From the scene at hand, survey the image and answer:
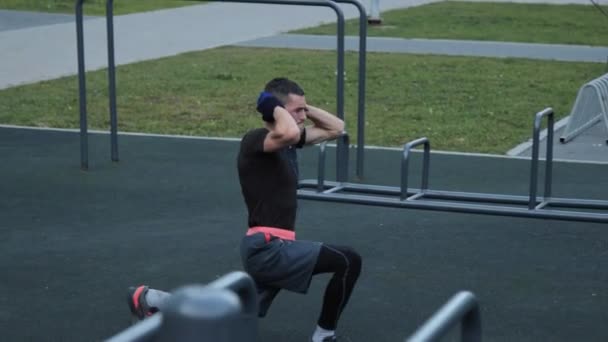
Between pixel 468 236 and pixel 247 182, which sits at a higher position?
pixel 247 182

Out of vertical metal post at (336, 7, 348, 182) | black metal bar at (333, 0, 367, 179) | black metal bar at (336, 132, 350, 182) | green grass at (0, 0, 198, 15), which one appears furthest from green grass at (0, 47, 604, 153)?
green grass at (0, 0, 198, 15)

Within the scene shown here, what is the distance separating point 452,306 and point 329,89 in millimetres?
12438

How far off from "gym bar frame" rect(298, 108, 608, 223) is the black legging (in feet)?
7.19

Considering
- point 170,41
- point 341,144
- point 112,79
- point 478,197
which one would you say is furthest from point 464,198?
point 170,41

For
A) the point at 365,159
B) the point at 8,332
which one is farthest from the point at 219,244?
the point at 365,159

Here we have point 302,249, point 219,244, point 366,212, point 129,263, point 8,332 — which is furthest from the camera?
point 366,212

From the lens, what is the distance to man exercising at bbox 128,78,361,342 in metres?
5.45

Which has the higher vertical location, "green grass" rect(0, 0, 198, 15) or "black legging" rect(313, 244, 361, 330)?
"green grass" rect(0, 0, 198, 15)

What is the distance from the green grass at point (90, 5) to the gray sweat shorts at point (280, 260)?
19.1 m

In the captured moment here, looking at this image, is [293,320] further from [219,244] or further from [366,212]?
[366,212]

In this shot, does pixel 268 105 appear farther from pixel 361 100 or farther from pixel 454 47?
pixel 454 47

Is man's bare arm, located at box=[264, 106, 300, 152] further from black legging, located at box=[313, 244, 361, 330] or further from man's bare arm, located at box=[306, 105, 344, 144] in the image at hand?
man's bare arm, located at box=[306, 105, 344, 144]

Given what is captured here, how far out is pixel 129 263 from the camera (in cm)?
748

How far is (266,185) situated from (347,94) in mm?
9678
